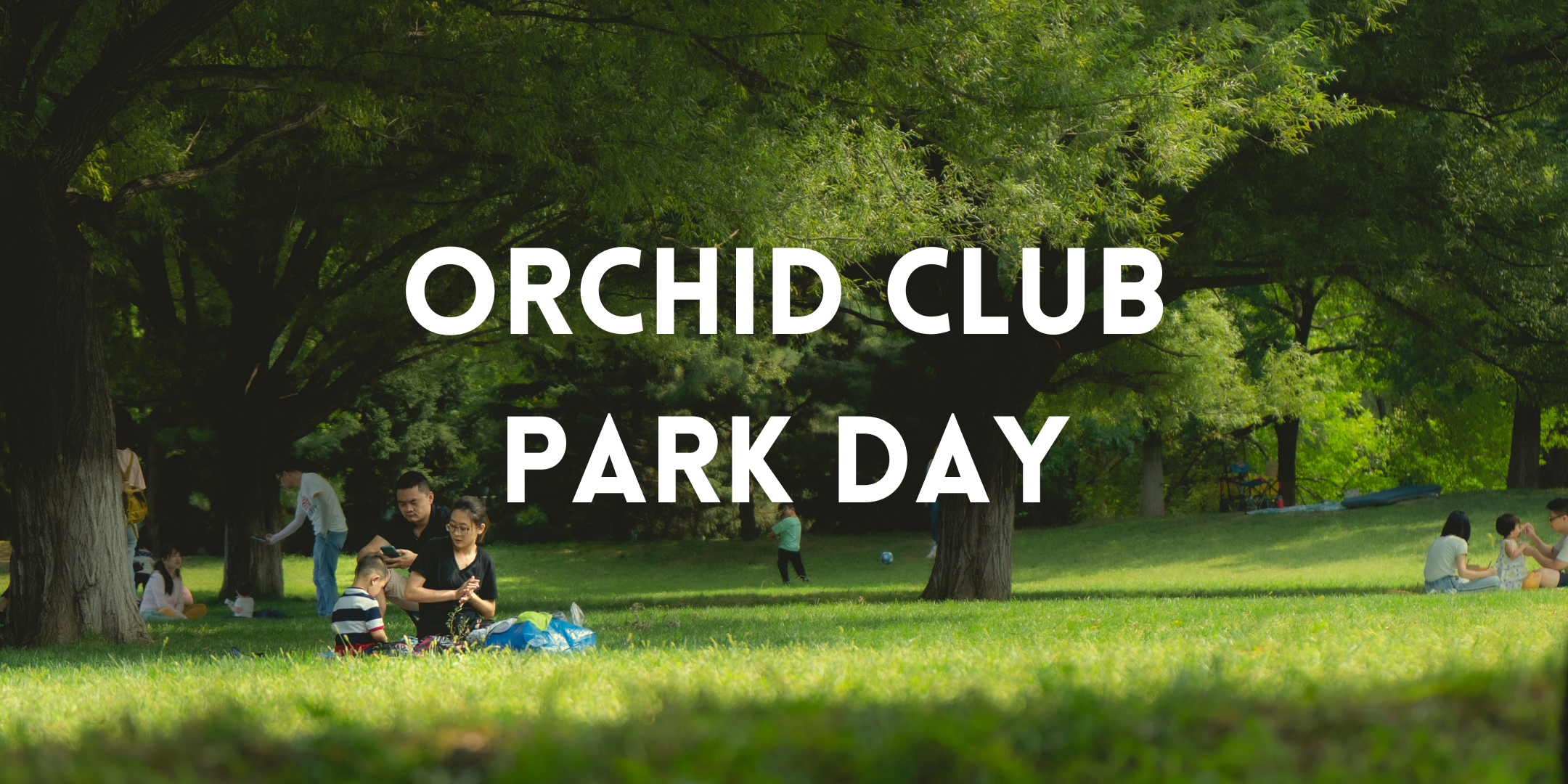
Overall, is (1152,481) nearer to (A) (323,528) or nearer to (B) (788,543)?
(B) (788,543)

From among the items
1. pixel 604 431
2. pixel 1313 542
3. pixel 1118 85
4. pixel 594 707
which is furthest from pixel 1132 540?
pixel 594 707

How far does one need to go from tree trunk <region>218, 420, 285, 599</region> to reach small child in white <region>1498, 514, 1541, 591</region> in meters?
18.1

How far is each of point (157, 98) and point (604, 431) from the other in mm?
10532

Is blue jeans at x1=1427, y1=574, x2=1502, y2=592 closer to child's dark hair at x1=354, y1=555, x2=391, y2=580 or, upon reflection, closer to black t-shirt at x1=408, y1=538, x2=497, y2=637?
black t-shirt at x1=408, y1=538, x2=497, y2=637

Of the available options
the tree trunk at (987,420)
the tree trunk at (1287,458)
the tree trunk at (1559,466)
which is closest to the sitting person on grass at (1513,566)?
the tree trunk at (987,420)

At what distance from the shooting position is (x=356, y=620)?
332 inches

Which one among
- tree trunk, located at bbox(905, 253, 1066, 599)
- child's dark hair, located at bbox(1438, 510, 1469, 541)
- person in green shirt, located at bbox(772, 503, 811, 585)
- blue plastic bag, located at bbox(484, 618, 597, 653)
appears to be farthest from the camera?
person in green shirt, located at bbox(772, 503, 811, 585)

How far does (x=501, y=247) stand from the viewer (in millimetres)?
18250

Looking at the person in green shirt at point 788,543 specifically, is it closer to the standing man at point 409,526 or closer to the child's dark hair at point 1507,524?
the child's dark hair at point 1507,524

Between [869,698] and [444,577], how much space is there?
5143 millimetres

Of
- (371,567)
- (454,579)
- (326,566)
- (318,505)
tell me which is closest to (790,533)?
(326,566)

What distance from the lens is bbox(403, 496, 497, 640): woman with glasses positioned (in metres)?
8.54

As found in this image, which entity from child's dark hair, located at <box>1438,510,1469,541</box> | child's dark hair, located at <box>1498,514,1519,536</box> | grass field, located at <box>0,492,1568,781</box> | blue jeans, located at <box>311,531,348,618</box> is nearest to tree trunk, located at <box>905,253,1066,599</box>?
grass field, located at <box>0,492,1568,781</box>

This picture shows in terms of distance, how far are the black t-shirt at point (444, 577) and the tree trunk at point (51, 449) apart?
14.5ft
